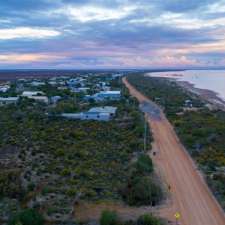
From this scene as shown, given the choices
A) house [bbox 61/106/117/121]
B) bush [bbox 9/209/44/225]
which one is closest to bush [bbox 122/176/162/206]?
bush [bbox 9/209/44/225]

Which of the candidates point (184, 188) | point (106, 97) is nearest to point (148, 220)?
point (184, 188)

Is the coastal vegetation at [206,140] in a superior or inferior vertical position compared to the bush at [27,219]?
inferior

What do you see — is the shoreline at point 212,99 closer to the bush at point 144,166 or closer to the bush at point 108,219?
the bush at point 144,166

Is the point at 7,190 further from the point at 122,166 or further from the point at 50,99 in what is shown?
the point at 50,99

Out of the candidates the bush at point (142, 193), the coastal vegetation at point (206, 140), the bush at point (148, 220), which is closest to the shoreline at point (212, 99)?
the coastal vegetation at point (206, 140)

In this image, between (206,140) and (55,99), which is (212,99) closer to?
(55,99)

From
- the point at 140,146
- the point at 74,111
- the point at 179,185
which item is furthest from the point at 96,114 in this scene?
the point at 179,185
